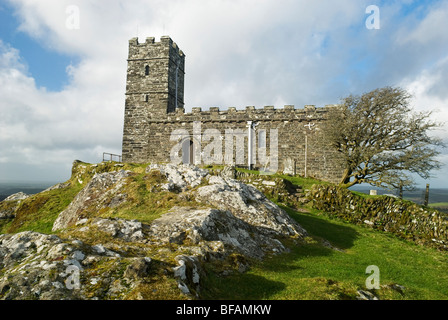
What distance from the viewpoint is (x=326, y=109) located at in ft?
106

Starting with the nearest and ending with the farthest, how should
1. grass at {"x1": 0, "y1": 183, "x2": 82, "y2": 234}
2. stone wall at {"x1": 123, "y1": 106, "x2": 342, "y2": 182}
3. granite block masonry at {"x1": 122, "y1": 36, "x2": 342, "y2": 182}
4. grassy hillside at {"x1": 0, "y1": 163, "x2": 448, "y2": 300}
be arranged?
grassy hillside at {"x1": 0, "y1": 163, "x2": 448, "y2": 300}
grass at {"x1": 0, "y1": 183, "x2": 82, "y2": 234}
stone wall at {"x1": 123, "y1": 106, "x2": 342, "y2": 182}
granite block masonry at {"x1": 122, "y1": 36, "x2": 342, "y2": 182}

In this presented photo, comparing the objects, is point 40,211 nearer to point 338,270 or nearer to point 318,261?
point 318,261

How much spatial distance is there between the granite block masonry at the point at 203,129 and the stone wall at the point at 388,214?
31.9 ft

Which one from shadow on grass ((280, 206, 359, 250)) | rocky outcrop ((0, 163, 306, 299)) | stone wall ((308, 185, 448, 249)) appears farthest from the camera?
stone wall ((308, 185, 448, 249))

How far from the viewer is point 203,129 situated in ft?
117

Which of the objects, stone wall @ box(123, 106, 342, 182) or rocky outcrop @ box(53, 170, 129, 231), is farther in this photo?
stone wall @ box(123, 106, 342, 182)

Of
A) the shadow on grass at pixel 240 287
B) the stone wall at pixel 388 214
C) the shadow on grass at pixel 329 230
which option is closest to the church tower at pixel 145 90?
the stone wall at pixel 388 214

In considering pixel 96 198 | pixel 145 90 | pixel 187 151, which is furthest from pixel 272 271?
pixel 145 90

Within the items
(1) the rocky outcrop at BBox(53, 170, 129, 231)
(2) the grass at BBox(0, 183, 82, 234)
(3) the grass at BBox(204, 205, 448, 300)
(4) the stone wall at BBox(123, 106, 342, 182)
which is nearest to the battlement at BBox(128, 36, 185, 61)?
(4) the stone wall at BBox(123, 106, 342, 182)

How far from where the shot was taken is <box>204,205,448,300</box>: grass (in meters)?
6.81

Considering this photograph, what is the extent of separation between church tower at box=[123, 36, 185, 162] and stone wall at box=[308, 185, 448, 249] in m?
24.1

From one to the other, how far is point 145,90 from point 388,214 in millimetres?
31562

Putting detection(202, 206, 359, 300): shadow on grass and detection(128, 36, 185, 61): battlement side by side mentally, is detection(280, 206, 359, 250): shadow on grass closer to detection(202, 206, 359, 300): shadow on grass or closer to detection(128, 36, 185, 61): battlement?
detection(202, 206, 359, 300): shadow on grass

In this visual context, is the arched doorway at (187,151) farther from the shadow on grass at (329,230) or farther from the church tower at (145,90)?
the shadow on grass at (329,230)
